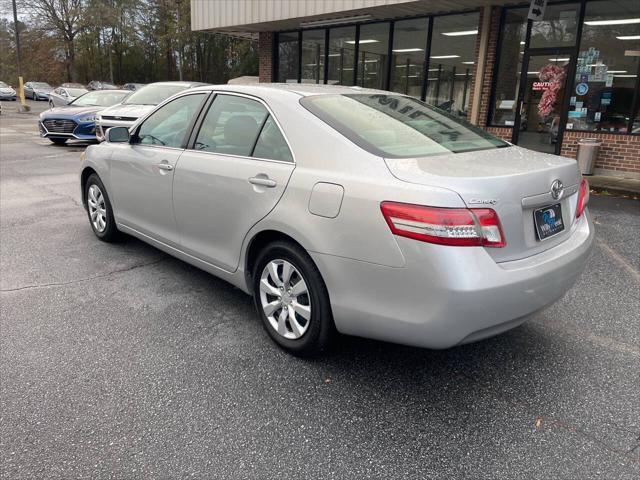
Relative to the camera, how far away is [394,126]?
125 inches

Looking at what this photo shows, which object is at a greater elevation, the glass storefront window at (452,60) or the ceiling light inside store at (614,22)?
the ceiling light inside store at (614,22)

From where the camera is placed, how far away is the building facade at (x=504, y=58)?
9.91 metres

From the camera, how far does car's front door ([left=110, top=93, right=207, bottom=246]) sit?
4.00 metres

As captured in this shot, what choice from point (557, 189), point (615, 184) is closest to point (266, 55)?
point (615, 184)

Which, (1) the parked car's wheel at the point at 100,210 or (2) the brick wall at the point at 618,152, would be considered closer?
(1) the parked car's wheel at the point at 100,210

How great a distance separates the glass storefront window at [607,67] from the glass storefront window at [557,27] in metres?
0.22

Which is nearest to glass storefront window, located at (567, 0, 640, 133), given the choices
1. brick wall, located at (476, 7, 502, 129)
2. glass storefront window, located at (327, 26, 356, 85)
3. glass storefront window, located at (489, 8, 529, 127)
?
glass storefront window, located at (489, 8, 529, 127)

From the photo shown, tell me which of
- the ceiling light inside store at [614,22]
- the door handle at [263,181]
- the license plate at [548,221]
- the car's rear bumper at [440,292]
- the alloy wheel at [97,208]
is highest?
the ceiling light inside store at [614,22]

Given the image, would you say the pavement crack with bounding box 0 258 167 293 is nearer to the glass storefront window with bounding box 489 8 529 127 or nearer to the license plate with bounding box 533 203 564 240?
the license plate with bounding box 533 203 564 240

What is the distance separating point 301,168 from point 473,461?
1718mm

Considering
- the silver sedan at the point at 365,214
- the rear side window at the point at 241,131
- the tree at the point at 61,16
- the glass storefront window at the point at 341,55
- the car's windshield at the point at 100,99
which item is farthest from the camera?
the tree at the point at 61,16

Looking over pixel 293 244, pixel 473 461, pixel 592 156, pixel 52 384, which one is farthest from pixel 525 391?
pixel 592 156

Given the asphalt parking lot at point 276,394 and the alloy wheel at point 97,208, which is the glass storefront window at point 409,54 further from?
the asphalt parking lot at point 276,394

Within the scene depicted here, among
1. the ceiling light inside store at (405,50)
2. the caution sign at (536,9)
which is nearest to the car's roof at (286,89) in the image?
the caution sign at (536,9)
